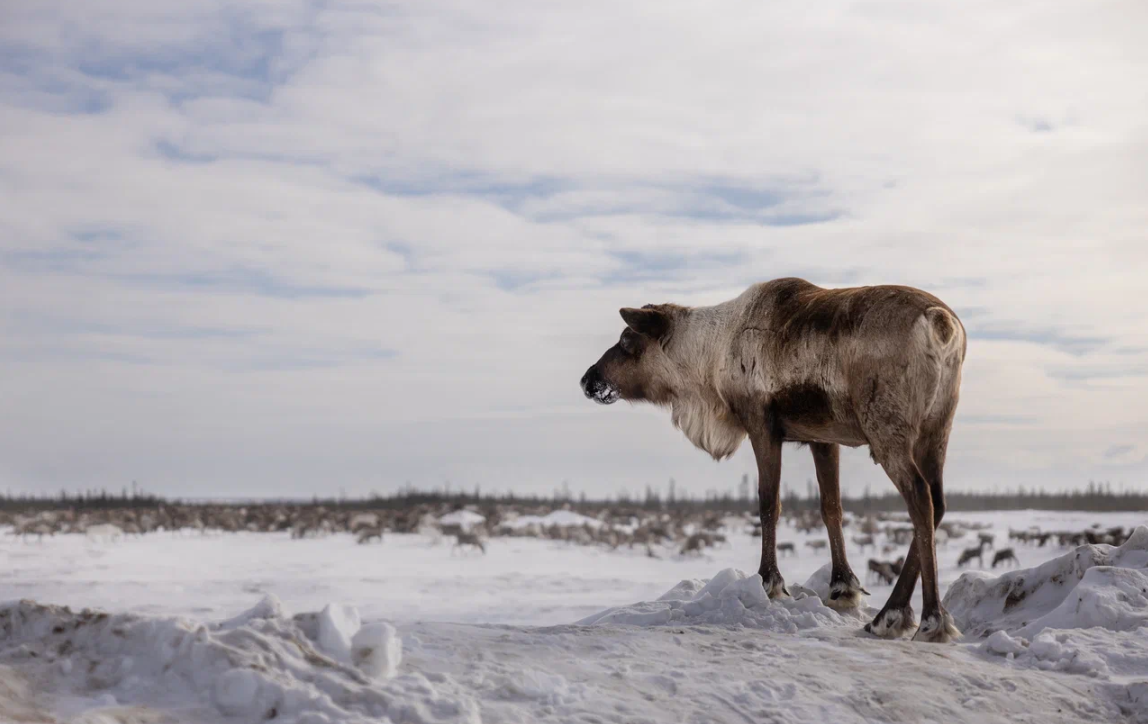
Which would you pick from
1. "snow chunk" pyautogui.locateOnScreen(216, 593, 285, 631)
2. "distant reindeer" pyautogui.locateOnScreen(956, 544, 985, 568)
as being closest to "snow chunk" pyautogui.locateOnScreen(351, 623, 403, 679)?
"snow chunk" pyautogui.locateOnScreen(216, 593, 285, 631)

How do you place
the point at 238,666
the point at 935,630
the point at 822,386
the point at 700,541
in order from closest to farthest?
1. the point at 238,666
2. the point at 935,630
3. the point at 822,386
4. the point at 700,541

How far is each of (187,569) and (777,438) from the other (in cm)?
1878

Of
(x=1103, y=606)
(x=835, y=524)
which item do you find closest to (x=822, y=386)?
(x=835, y=524)

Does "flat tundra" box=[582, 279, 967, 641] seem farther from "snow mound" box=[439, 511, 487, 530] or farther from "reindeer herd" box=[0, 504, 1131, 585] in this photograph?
"snow mound" box=[439, 511, 487, 530]

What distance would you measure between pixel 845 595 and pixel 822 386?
6.77ft

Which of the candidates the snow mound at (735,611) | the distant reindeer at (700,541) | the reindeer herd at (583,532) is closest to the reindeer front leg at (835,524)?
the snow mound at (735,611)


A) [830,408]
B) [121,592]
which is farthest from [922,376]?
[121,592]

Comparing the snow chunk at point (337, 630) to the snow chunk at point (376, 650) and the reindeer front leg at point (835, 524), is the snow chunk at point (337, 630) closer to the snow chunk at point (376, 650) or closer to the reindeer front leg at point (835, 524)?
the snow chunk at point (376, 650)

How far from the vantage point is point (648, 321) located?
31.5 ft

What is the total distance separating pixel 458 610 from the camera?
712 inches

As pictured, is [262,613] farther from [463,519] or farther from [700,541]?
[463,519]

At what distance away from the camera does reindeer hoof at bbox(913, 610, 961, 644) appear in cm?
738

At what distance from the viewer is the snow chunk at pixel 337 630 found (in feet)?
15.6

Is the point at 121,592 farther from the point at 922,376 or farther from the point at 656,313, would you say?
the point at 922,376
